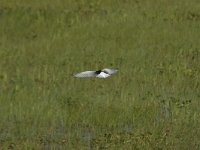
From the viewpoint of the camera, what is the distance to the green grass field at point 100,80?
10617mm

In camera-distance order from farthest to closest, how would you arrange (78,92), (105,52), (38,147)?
(105,52), (78,92), (38,147)

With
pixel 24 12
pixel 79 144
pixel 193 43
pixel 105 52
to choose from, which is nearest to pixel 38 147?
pixel 79 144

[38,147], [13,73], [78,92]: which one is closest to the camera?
[38,147]

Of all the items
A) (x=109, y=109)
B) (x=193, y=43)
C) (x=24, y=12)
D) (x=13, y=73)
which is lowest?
(x=109, y=109)

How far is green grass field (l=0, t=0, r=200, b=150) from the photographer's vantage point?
10617mm

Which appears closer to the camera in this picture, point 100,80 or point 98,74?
point 98,74

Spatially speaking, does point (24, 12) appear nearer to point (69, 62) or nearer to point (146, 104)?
point (69, 62)

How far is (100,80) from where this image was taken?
14.5m

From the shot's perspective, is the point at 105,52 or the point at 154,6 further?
the point at 154,6

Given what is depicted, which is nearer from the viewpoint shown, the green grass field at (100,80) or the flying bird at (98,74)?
the green grass field at (100,80)

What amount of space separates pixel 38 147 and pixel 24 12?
13768 millimetres

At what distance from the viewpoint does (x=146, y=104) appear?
40.3 feet

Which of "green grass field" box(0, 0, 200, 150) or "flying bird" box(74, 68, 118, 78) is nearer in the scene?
"green grass field" box(0, 0, 200, 150)

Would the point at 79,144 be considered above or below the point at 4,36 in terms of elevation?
below
